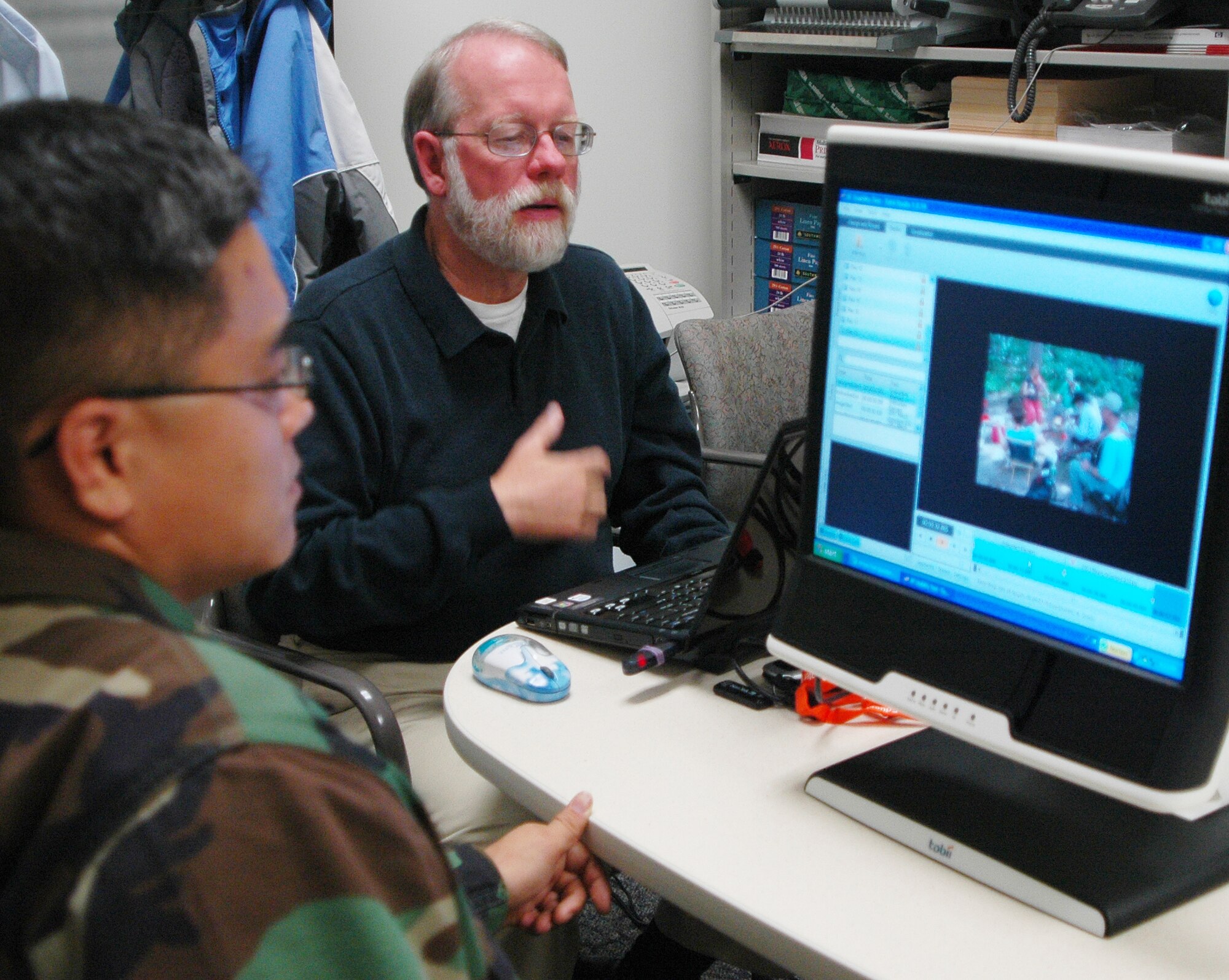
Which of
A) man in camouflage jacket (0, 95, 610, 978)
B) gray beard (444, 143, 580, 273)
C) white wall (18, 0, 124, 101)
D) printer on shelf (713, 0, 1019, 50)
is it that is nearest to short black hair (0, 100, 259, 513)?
man in camouflage jacket (0, 95, 610, 978)

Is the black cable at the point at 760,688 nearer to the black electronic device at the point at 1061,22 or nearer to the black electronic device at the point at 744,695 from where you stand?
the black electronic device at the point at 744,695

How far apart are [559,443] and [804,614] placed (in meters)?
0.78

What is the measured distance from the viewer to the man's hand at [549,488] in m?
1.39

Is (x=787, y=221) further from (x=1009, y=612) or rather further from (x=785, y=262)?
(x=1009, y=612)

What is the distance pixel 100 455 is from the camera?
0.63 m

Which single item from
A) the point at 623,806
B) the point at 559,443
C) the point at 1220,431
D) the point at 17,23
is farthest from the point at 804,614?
the point at 17,23

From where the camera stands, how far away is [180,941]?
546 mm

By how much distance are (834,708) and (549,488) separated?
0.44 metres

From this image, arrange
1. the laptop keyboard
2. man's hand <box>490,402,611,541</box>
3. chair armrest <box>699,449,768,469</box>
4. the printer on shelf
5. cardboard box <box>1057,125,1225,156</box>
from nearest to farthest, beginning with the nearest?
the laptop keyboard
man's hand <box>490,402,611,541</box>
chair armrest <box>699,449,768,469</box>
cardboard box <box>1057,125,1225,156</box>
the printer on shelf

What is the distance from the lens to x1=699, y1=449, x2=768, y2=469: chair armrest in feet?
6.28

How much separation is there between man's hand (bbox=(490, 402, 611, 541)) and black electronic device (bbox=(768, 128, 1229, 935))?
401 mm

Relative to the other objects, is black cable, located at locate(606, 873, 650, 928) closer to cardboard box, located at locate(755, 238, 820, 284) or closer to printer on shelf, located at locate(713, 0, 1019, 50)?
cardboard box, located at locate(755, 238, 820, 284)

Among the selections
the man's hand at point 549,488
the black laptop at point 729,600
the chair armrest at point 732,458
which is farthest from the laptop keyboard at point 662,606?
the chair armrest at point 732,458

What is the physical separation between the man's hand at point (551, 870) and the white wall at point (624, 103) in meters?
2.13
